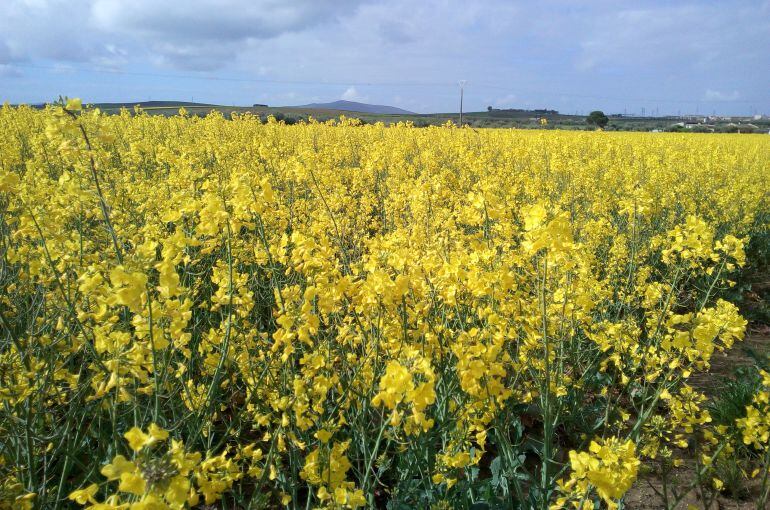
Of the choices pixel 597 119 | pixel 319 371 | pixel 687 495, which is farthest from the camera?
pixel 597 119

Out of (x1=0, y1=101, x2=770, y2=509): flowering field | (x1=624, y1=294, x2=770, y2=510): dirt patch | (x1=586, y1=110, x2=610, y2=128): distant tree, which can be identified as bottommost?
(x1=624, y1=294, x2=770, y2=510): dirt patch

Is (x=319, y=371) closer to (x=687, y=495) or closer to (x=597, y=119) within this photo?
(x=687, y=495)

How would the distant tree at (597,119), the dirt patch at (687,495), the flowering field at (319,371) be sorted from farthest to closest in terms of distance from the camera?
the distant tree at (597,119) → the dirt patch at (687,495) → the flowering field at (319,371)

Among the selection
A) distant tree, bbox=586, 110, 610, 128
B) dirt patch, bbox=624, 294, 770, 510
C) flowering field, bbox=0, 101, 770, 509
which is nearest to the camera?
flowering field, bbox=0, 101, 770, 509

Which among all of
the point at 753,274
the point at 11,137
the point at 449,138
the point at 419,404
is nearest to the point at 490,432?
the point at 419,404

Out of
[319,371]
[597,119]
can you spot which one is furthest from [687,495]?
[597,119]

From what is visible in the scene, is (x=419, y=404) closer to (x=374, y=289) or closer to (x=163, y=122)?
(x=374, y=289)

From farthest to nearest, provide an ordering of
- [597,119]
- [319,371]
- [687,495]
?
[597,119]
[687,495]
[319,371]

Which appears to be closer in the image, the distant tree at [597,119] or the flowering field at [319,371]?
the flowering field at [319,371]

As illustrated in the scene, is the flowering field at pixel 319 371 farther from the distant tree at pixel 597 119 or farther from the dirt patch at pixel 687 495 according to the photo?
the distant tree at pixel 597 119

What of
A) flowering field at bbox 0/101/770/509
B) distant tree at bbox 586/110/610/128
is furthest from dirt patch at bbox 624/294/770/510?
distant tree at bbox 586/110/610/128

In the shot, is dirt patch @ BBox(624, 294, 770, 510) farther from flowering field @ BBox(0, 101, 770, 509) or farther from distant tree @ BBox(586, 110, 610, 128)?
distant tree @ BBox(586, 110, 610, 128)

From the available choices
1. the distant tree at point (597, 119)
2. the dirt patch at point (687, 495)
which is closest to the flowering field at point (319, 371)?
the dirt patch at point (687, 495)

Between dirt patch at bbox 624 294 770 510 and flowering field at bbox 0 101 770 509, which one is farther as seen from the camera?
dirt patch at bbox 624 294 770 510
